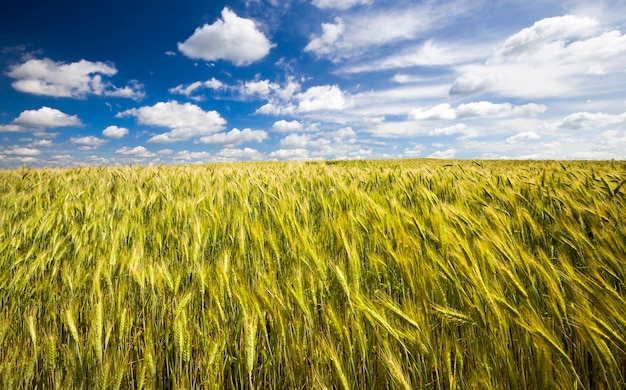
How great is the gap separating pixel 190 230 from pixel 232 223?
1.12ft

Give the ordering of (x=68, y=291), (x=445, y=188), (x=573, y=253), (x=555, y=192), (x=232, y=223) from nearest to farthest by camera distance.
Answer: (x=68, y=291), (x=573, y=253), (x=232, y=223), (x=555, y=192), (x=445, y=188)

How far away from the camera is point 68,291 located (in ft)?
4.60

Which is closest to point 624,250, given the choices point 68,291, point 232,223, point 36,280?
point 232,223

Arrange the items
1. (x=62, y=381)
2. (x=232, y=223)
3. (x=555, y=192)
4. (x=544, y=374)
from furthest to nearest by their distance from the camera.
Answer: (x=555, y=192) < (x=232, y=223) < (x=62, y=381) < (x=544, y=374)

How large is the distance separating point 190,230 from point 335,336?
1449 millimetres

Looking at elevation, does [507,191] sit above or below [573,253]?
above

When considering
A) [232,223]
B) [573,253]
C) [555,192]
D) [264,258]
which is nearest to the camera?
[264,258]

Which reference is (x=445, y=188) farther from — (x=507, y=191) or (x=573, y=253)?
(x=573, y=253)

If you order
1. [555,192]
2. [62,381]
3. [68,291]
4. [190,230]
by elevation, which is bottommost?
[62,381]

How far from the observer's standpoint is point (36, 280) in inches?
61.1

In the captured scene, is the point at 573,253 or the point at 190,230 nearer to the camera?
the point at 573,253

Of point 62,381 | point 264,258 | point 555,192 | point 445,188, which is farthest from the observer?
point 445,188

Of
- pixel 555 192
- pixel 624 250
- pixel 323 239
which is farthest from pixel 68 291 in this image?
pixel 555 192

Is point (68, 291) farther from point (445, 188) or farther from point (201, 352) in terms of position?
point (445, 188)
